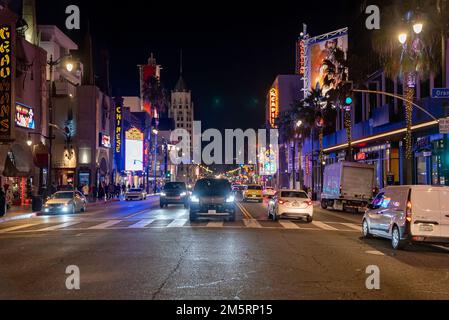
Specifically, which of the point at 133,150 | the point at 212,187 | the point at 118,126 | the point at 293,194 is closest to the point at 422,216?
the point at 293,194

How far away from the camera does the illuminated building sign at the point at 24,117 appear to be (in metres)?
43.0

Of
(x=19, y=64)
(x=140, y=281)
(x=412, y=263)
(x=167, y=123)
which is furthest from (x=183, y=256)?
(x=167, y=123)

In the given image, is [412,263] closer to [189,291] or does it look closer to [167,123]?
[189,291]

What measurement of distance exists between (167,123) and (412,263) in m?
147

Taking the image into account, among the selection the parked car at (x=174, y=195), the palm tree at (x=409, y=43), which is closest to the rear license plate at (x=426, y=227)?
the palm tree at (x=409, y=43)

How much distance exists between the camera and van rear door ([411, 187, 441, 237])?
1580cm

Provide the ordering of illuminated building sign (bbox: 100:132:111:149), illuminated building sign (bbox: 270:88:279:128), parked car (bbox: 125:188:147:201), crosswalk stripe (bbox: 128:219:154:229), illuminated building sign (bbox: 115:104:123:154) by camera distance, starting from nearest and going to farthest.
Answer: crosswalk stripe (bbox: 128:219:154:229) → parked car (bbox: 125:188:147:201) → illuminated building sign (bbox: 100:132:111:149) → illuminated building sign (bbox: 115:104:123:154) → illuminated building sign (bbox: 270:88:279:128)

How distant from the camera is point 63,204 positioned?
34.2 metres

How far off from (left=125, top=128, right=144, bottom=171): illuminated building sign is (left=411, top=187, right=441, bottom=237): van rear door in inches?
2788

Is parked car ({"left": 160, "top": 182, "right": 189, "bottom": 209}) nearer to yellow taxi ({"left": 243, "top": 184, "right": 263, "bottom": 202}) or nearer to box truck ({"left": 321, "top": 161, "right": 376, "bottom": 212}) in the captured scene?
box truck ({"left": 321, "top": 161, "right": 376, "bottom": 212})

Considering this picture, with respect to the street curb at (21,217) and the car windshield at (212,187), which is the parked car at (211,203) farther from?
the street curb at (21,217)

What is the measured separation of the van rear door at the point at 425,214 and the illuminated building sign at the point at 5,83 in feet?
95.4

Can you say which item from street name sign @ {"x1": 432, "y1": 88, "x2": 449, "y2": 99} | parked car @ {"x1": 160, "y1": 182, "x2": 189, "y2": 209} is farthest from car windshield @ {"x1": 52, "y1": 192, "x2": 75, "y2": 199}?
street name sign @ {"x1": 432, "y1": 88, "x2": 449, "y2": 99}
